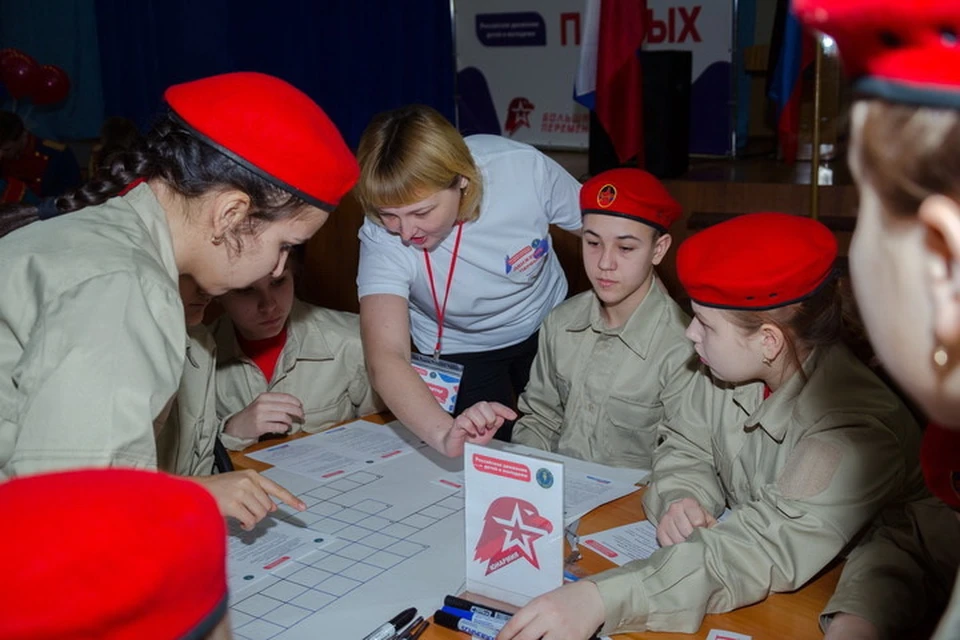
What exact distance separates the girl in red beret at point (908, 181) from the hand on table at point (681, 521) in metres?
0.91

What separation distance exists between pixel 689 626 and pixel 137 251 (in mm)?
940

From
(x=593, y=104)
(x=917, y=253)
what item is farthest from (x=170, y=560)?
(x=593, y=104)

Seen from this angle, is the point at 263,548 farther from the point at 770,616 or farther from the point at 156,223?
the point at 770,616

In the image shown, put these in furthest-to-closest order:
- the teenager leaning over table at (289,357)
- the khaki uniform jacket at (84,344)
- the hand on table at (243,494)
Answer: the teenager leaning over table at (289,357) → the hand on table at (243,494) → the khaki uniform jacket at (84,344)

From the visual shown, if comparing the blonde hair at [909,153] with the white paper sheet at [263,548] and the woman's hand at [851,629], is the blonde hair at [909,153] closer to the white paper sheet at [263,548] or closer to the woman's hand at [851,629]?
the woman's hand at [851,629]

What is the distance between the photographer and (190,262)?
4.60 ft

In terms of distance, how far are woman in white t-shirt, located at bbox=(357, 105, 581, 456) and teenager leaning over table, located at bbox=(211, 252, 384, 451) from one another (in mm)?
220

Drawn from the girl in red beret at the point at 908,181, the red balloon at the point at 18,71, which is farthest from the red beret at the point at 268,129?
the red balloon at the point at 18,71

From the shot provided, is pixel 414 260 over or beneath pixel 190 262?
beneath

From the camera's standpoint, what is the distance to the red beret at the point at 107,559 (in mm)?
596

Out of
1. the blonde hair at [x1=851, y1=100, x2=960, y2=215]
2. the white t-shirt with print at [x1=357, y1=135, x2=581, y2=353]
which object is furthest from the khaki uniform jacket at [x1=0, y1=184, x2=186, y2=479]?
the white t-shirt with print at [x1=357, y1=135, x2=581, y2=353]

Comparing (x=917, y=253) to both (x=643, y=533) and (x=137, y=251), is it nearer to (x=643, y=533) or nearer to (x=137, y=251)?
(x=137, y=251)

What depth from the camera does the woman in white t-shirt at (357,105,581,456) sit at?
7.03 ft

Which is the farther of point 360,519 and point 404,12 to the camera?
point 404,12
